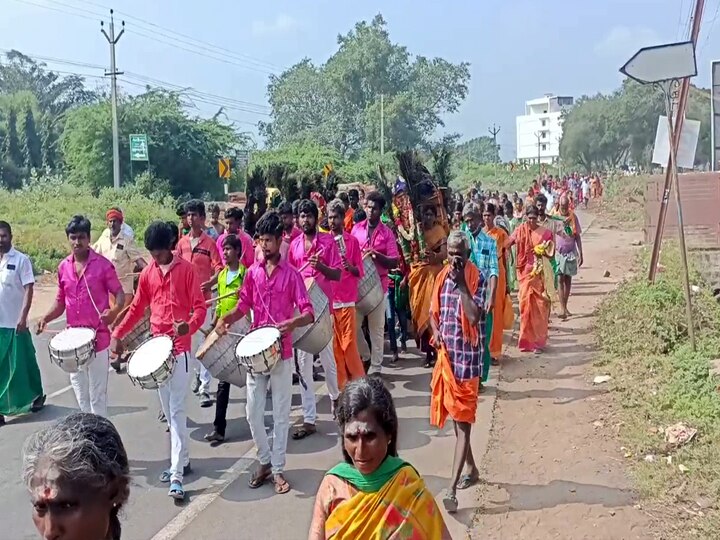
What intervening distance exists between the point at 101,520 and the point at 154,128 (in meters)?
33.1

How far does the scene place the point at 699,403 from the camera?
645cm

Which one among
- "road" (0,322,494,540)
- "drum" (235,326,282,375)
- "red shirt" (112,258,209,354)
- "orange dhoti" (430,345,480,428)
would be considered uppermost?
"red shirt" (112,258,209,354)

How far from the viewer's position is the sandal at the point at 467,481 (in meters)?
5.59

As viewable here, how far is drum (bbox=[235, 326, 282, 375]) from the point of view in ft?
17.2

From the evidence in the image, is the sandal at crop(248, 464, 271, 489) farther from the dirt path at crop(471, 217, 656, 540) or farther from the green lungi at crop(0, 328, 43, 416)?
the green lungi at crop(0, 328, 43, 416)

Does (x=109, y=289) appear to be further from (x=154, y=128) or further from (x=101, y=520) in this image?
(x=154, y=128)

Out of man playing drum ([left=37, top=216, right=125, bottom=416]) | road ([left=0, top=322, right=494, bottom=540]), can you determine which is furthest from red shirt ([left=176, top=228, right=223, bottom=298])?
man playing drum ([left=37, top=216, right=125, bottom=416])

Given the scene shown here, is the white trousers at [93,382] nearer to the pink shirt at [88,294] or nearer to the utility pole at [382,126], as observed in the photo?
the pink shirt at [88,294]

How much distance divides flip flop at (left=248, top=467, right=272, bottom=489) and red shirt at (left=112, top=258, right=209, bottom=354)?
1054 millimetres

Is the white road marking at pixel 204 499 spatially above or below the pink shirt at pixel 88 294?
below

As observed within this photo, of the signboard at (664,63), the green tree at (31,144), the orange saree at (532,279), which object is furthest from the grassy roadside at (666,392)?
the green tree at (31,144)

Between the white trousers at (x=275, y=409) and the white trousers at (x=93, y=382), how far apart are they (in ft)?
4.06

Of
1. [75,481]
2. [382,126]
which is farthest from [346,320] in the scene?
[382,126]

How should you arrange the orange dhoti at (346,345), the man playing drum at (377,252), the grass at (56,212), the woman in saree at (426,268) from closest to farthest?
the orange dhoti at (346,345) < the man playing drum at (377,252) < the woman in saree at (426,268) < the grass at (56,212)
